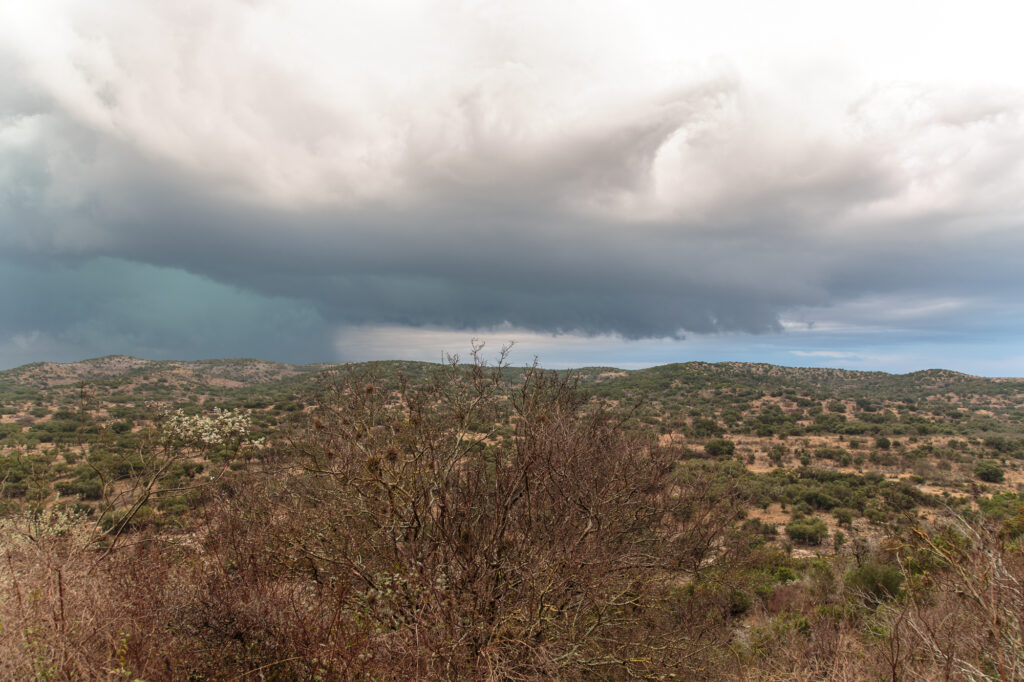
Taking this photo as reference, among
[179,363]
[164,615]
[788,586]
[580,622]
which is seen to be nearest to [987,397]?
[788,586]

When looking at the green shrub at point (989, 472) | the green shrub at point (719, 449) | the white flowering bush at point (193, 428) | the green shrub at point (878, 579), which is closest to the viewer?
the white flowering bush at point (193, 428)

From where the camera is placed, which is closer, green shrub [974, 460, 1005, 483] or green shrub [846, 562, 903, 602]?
green shrub [846, 562, 903, 602]

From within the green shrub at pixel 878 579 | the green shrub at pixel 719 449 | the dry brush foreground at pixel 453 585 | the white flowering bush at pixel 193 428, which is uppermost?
the white flowering bush at pixel 193 428

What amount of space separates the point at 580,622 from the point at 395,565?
401 centimetres

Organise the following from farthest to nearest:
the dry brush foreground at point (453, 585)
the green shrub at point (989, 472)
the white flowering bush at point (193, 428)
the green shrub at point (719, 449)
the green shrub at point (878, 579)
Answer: the green shrub at point (719, 449) → the green shrub at point (989, 472) → the green shrub at point (878, 579) → the white flowering bush at point (193, 428) → the dry brush foreground at point (453, 585)

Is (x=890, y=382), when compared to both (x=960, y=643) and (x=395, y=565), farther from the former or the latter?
(x=395, y=565)

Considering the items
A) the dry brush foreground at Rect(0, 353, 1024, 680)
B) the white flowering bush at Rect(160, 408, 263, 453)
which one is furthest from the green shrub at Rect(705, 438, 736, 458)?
the white flowering bush at Rect(160, 408, 263, 453)

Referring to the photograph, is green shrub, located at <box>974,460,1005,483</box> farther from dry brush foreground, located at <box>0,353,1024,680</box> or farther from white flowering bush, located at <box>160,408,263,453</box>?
white flowering bush, located at <box>160,408,263,453</box>

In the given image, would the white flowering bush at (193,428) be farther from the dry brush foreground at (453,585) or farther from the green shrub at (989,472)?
the green shrub at (989,472)

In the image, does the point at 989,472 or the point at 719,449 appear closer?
the point at 989,472

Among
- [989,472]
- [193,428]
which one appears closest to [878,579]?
[193,428]

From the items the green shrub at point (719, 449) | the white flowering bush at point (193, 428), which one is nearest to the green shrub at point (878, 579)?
the white flowering bush at point (193, 428)

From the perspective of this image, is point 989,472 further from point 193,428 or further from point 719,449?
point 193,428

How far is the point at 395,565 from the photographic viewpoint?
28.8 feet
